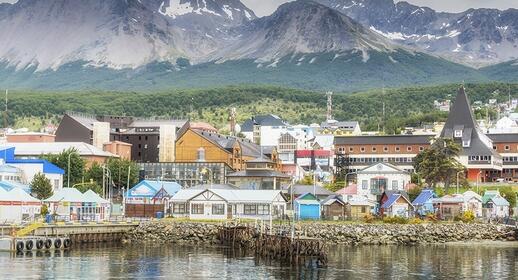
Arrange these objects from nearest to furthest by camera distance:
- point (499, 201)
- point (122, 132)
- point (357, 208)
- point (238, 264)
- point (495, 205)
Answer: point (238, 264)
point (357, 208)
point (495, 205)
point (499, 201)
point (122, 132)

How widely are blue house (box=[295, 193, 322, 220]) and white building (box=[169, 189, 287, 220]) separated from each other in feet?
9.53

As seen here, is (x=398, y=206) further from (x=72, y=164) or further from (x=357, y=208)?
(x=72, y=164)

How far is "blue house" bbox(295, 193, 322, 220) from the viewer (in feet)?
358

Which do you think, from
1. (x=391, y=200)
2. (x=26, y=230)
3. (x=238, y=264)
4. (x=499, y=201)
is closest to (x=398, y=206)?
(x=391, y=200)

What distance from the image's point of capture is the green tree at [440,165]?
122688mm

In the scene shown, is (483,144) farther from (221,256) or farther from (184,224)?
(221,256)

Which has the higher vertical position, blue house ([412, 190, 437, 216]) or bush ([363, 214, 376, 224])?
blue house ([412, 190, 437, 216])

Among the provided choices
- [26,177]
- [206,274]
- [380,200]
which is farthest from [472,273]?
[26,177]

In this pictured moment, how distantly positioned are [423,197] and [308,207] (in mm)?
14990

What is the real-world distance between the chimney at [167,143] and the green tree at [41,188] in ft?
114

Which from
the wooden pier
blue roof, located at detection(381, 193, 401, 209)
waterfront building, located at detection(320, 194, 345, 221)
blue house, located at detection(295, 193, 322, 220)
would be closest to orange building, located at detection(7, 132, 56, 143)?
blue house, located at detection(295, 193, 322, 220)

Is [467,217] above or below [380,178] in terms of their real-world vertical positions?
below

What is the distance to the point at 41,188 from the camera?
113m

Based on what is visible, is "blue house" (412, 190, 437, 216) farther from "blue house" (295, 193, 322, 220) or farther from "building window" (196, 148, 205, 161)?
"building window" (196, 148, 205, 161)
